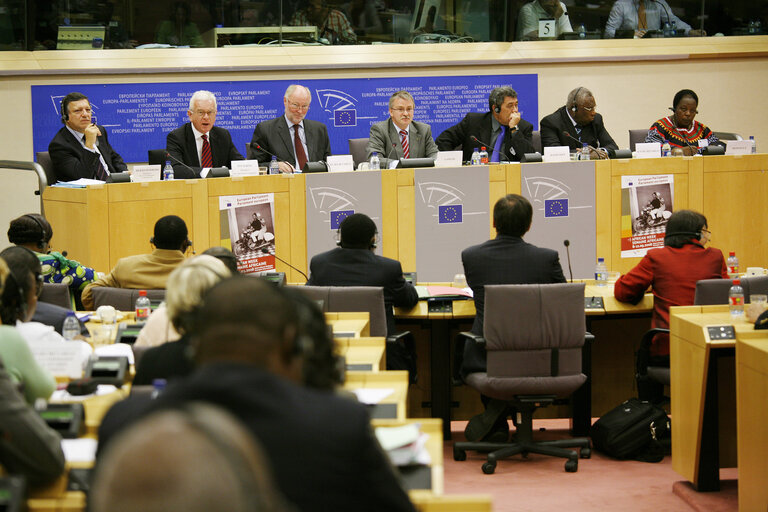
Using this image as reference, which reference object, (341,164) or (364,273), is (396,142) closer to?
(341,164)

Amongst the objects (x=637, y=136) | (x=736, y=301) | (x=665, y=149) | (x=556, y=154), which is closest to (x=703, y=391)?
(x=736, y=301)

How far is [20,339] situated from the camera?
285cm

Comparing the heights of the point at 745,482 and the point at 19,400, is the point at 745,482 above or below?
below

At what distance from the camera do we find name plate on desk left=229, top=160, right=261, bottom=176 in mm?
6652

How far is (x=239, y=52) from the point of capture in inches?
391

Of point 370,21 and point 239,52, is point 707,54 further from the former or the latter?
point 239,52

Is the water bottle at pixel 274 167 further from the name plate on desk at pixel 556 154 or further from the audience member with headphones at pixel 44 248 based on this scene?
the name plate on desk at pixel 556 154

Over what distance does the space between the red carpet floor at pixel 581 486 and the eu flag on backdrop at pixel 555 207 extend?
213 cm

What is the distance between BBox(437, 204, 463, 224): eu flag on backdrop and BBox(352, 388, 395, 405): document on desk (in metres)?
3.66

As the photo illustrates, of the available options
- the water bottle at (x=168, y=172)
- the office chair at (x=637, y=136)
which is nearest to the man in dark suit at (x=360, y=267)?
the water bottle at (x=168, y=172)

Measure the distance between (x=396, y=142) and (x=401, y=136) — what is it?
0.23ft

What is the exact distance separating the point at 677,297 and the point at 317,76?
18.4ft

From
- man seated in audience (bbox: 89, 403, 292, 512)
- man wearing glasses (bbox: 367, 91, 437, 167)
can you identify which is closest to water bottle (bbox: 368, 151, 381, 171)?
man wearing glasses (bbox: 367, 91, 437, 167)

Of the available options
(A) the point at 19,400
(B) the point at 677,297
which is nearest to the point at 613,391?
(B) the point at 677,297
